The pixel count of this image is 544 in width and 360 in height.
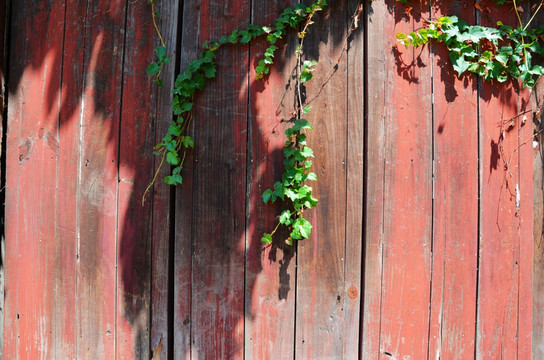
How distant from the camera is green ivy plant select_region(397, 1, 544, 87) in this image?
1.74 meters

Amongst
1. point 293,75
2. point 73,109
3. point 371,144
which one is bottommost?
point 371,144

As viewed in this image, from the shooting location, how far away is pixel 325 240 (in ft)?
5.80

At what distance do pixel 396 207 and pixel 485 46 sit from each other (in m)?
1.02

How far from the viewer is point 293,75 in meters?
1.78

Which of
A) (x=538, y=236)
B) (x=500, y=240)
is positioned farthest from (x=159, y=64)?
(x=538, y=236)

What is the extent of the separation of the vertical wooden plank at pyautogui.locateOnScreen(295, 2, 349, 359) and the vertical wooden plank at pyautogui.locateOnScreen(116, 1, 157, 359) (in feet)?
2.57

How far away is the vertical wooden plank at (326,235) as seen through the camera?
5.75 feet

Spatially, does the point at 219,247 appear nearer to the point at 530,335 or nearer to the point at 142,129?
the point at 142,129

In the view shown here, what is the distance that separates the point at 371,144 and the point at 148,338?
5.33 feet

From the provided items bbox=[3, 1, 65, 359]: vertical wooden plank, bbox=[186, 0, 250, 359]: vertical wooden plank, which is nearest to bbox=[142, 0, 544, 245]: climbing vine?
bbox=[186, 0, 250, 359]: vertical wooden plank

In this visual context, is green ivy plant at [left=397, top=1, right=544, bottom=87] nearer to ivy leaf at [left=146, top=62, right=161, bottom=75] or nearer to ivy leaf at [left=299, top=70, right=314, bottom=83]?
ivy leaf at [left=299, top=70, right=314, bottom=83]

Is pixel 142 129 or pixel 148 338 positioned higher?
pixel 142 129

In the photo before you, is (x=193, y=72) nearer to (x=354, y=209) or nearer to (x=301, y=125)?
(x=301, y=125)

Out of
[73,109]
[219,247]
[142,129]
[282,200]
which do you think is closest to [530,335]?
[282,200]
